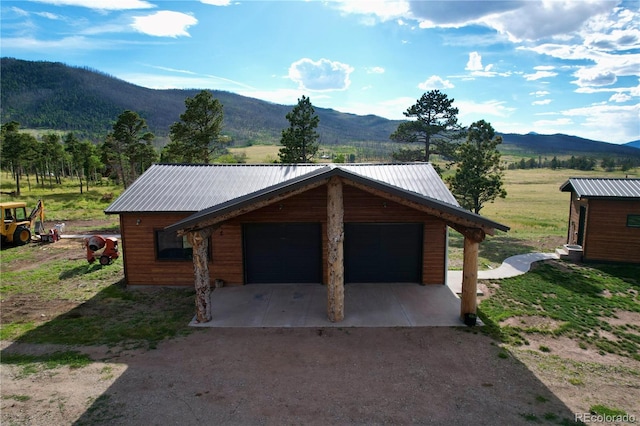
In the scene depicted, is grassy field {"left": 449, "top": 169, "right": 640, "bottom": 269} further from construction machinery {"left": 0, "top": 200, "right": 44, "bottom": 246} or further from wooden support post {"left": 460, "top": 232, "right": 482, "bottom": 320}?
construction machinery {"left": 0, "top": 200, "right": 44, "bottom": 246}

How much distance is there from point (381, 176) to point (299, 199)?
3.67 m

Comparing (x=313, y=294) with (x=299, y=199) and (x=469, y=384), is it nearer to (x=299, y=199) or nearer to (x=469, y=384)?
(x=299, y=199)

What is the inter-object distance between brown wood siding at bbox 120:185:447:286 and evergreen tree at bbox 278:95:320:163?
19249mm

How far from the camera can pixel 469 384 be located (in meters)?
7.65

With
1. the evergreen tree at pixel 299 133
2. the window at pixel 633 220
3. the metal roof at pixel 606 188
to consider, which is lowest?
the window at pixel 633 220

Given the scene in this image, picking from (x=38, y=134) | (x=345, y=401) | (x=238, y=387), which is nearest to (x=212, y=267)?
(x=238, y=387)

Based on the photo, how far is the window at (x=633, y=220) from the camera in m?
16.3

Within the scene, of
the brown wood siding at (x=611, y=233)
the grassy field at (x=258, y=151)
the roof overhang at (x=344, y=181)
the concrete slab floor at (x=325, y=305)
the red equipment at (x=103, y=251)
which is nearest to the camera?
the roof overhang at (x=344, y=181)

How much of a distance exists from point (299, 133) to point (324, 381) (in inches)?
1041

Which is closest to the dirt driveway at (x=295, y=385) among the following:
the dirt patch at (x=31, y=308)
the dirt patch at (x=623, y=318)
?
the dirt patch at (x=31, y=308)

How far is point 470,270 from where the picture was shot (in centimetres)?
1041

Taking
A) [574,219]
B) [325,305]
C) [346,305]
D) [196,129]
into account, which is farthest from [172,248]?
[196,129]

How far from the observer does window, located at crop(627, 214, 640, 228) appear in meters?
16.3

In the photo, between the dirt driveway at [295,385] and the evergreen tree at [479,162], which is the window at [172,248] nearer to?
the dirt driveway at [295,385]
